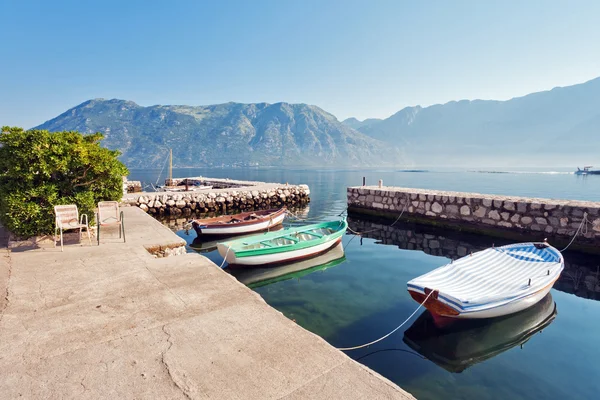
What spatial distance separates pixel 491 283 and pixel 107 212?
10.4m

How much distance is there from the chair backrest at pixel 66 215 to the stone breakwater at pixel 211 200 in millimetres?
12422

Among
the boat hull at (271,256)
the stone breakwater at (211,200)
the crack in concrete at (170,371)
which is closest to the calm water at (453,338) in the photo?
the boat hull at (271,256)

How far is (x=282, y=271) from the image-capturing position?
996 cm

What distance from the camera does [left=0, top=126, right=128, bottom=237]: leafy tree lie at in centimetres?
716

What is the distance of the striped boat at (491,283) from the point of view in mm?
5625

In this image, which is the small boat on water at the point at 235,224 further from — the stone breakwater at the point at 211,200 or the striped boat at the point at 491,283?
the striped boat at the point at 491,283

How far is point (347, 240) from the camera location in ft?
47.1

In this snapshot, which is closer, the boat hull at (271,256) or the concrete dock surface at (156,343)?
the concrete dock surface at (156,343)

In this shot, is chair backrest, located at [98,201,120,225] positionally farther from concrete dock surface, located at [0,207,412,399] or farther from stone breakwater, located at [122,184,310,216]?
stone breakwater, located at [122,184,310,216]

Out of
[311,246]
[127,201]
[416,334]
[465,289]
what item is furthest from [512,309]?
[127,201]

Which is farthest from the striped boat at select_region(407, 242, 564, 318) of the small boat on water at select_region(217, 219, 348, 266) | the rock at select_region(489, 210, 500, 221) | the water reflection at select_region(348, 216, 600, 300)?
the rock at select_region(489, 210, 500, 221)

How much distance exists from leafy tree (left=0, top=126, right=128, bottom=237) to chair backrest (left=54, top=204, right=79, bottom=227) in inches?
13.2

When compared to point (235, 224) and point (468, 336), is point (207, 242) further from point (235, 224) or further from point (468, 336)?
point (468, 336)

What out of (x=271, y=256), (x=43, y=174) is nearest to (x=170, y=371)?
(x=271, y=256)
